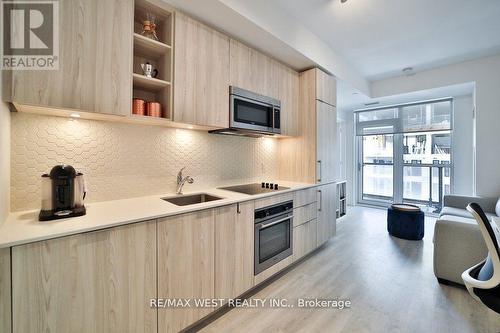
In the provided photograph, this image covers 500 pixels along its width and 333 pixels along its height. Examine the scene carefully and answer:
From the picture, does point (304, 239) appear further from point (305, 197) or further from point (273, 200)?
point (273, 200)

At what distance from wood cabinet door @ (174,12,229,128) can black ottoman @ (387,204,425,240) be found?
3310 mm

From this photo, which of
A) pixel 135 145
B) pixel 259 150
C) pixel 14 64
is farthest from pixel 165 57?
pixel 259 150

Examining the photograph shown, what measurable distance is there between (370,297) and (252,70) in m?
2.64

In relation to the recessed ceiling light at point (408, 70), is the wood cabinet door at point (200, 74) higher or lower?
lower

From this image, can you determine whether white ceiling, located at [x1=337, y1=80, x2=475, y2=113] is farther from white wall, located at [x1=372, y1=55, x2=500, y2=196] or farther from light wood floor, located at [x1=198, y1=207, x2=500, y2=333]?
light wood floor, located at [x1=198, y1=207, x2=500, y2=333]

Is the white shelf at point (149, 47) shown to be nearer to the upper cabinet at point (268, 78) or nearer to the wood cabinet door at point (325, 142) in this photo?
the upper cabinet at point (268, 78)

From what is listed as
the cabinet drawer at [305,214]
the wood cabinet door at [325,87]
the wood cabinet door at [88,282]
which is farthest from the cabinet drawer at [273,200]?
the wood cabinet door at [325,87]

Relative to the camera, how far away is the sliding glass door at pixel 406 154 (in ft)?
14.8

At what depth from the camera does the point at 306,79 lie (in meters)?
2.97

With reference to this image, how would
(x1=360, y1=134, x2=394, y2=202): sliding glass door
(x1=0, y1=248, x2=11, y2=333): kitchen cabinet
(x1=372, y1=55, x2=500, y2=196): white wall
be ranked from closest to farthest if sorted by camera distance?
(x1=0, y1=248, x2=11, y2=333): kitchen cabinet, (x1=372, y1=55, x2=500, y2=196): white wall, (x1=360, y1=134, x2=394, y2=202): sliding glass door

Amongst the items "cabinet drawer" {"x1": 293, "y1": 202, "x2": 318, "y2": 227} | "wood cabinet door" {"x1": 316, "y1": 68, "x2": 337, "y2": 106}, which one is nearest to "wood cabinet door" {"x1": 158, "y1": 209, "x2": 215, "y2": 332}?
"cabinet drawer" {"x1": 293, "y1": 202, "x2": 318, "y2": 227}

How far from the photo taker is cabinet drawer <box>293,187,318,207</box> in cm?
249

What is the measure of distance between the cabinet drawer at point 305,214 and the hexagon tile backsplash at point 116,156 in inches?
32.6

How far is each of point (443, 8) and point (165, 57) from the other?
2991 mm
